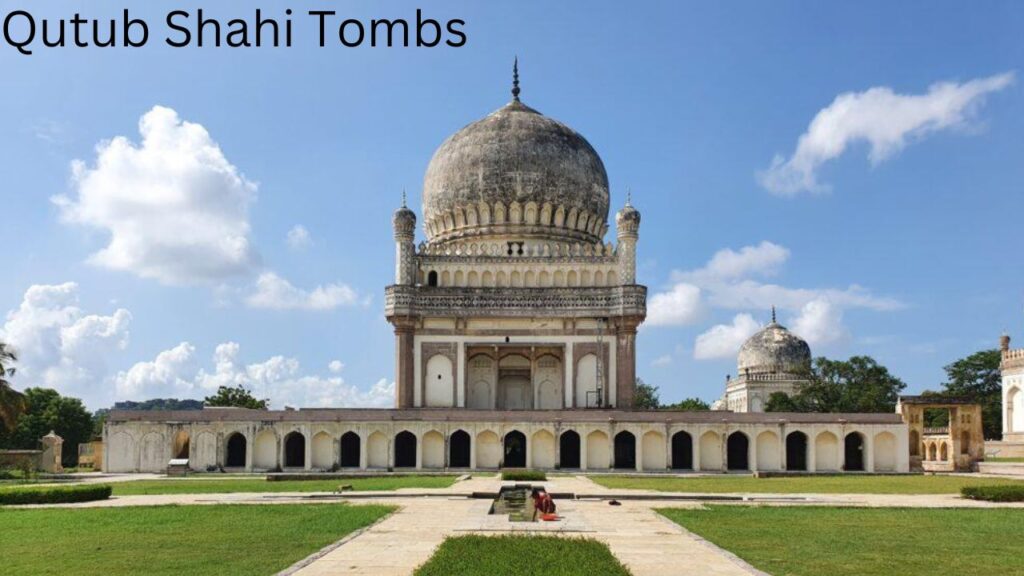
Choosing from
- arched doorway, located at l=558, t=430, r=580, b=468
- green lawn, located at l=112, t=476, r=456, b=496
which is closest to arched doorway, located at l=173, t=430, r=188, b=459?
green lawn, located at l=112, t=476, r=456, b=496

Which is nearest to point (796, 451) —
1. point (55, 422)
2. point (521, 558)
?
point (521, 558)

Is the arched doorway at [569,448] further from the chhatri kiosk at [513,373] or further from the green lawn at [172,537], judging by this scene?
the green lawn at [172,537]

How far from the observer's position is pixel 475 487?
26922 mm

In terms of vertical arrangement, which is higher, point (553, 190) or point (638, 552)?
point (553, 190)

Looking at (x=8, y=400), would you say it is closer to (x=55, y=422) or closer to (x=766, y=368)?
(x=55, y=422)

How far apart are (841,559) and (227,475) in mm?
28368

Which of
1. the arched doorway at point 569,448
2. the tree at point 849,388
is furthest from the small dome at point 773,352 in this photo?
the arched doorway at point 569,448

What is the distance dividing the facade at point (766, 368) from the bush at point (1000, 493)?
127 feet

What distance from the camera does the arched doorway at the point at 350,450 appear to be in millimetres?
41094

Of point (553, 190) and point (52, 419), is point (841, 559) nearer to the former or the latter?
point (553, 190)

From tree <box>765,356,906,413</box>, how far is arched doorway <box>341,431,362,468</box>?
24303 mm

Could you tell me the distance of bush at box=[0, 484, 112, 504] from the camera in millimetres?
22719

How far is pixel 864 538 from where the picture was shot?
1559cm

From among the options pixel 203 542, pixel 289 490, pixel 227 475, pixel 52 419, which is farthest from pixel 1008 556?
pixel 52 419
